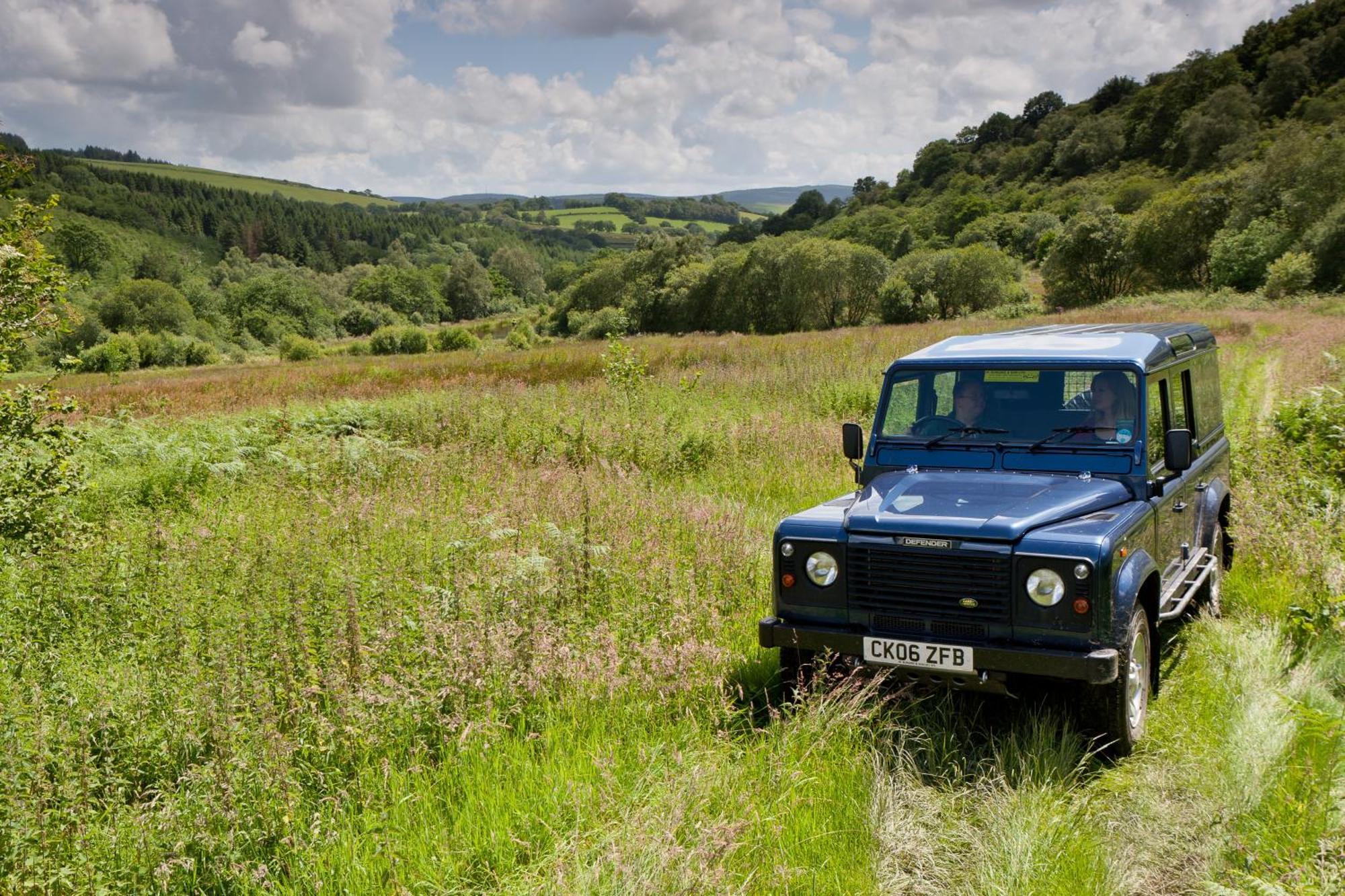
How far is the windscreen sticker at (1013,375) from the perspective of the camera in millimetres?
5465

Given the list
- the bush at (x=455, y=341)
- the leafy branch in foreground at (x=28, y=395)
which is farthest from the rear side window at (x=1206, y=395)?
the bush at (x=455, y=341)

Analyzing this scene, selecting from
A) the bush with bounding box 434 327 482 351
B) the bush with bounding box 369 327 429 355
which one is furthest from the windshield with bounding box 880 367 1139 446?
the bush with bounding box 369 327 429 355

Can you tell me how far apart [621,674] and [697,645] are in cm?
49

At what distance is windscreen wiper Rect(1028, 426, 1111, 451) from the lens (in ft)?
17.3

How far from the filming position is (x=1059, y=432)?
5.34m

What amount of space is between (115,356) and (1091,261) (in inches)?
2561

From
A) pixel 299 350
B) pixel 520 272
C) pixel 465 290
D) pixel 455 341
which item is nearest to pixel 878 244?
pixel 465 290

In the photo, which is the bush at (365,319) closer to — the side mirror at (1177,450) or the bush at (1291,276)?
the bush at (1291,276)

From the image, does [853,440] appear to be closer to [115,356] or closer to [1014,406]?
[1014,406]

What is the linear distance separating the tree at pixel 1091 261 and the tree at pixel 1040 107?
122m

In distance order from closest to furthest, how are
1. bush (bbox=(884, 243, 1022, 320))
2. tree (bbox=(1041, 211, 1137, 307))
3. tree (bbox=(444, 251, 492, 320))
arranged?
bush (bbox=(884, 243, 1022, 320)), tree (bbox=(1041, 211, 1137, 307)), tree (bbox=(444, 251, 492, 320))

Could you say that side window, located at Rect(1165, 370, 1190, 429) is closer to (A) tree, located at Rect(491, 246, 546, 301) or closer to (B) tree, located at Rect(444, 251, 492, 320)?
(B) tree, located at Rect(444, 251, 492, 320)

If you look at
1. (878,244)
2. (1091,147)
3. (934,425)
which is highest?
(1091,147)

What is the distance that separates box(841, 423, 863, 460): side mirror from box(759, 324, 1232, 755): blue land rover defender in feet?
0.08
